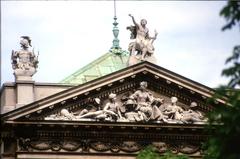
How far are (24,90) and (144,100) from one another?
5262mm

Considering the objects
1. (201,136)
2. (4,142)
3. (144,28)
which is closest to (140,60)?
(144,28)

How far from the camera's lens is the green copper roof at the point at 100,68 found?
48375 mm

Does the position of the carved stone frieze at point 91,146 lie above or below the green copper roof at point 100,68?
below

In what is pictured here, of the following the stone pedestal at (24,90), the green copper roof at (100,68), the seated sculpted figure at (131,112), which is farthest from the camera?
the green copper roof at (100,68)

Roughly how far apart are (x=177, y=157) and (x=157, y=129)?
6.70 m

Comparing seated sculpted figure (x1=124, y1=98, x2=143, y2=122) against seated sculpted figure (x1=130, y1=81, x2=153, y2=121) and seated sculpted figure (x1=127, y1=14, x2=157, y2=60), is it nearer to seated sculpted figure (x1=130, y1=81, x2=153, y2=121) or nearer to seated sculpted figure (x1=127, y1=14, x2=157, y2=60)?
seated sculpted figure (x1=130, y1=81, x2=153, y2=121)

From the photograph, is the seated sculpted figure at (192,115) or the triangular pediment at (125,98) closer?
the triangular pediment at (125,98)

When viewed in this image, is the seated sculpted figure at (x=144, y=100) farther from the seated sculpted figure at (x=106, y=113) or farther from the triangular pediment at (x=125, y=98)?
the seated sculpted figure at (x=106, y=113)

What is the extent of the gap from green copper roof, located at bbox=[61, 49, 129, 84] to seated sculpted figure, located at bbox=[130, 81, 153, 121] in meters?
6.71

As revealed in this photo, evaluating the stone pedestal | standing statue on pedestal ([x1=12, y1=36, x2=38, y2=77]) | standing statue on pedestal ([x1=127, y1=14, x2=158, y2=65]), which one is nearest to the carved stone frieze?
the stone pedestal

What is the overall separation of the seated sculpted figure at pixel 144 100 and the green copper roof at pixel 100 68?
6709 mm

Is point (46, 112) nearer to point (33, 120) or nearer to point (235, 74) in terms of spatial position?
point (33, 120)

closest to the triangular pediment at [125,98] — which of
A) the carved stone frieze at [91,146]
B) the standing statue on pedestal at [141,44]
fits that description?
the carved stone frieze at [91,146]

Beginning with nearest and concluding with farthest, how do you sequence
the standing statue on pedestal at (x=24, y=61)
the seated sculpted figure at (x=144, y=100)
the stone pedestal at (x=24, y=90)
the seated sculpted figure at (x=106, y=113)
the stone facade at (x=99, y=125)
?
the stone facade at (x=99, y=125)
the seated sculpted figure at (x=106, y=113)
the seated sculpted figure at (x=144, y=100)
the stone pedestal at (x=24, y=90)
the standing statue on pedestal at (x=24, y=61)
